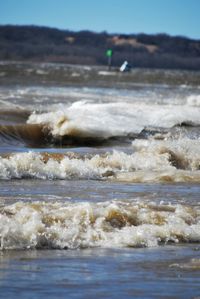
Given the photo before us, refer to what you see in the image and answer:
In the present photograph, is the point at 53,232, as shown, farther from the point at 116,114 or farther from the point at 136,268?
the point at 116,114

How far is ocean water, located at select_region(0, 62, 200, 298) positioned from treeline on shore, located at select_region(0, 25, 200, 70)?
384 feet

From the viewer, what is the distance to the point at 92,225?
277 inches

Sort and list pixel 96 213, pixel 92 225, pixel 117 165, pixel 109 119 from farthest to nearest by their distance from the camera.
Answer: pixel 109 119 → pixel 117 165 → pixel 96 213 → pixel 92 225

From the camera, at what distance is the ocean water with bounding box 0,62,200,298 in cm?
545

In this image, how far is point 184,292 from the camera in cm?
521

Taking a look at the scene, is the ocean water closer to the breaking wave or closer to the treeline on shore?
the breaking wave

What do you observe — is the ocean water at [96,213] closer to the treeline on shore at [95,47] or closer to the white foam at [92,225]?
the white foam at [92,225]

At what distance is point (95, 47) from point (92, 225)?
157m

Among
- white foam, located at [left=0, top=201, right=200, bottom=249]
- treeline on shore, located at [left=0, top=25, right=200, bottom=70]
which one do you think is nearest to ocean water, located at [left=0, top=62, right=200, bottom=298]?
white foam, located at [left=0, top=201, right=200, bottom=249]

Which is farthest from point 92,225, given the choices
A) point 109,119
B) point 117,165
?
point 109,119

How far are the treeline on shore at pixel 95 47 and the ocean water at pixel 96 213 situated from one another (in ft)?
384

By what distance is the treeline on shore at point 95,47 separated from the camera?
143 metres

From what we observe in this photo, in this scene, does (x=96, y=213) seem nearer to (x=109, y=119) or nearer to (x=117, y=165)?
(x=117, y=165)

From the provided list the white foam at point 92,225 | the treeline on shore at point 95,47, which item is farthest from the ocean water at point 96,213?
the treeline on shore at point 95,47
